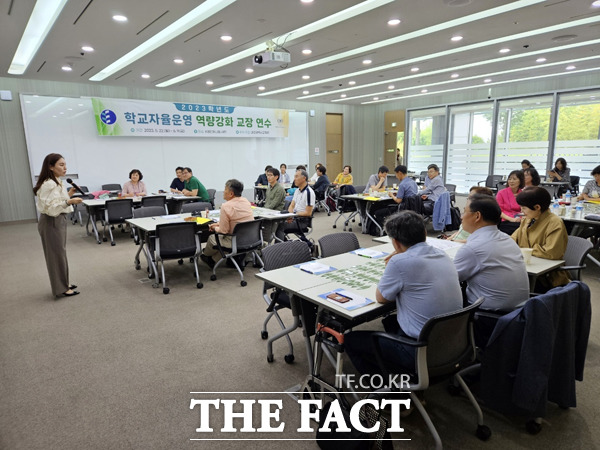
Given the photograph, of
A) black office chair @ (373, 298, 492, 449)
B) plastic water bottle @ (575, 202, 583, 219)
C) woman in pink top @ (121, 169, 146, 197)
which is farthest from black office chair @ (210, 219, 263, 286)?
plastic water bottle @ (575, 202, 583, 219)

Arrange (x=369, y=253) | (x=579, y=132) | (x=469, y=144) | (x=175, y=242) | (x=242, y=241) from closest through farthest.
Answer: (x=369, y=253)
(x=175, y=242)
(x=242, y=241)
(x=579, y=132)
(x=469, y=144)

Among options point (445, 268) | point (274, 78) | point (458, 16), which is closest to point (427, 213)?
point (458, 16)

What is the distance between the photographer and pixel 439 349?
2066 millimetres

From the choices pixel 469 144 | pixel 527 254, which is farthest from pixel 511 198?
pixel 469 144

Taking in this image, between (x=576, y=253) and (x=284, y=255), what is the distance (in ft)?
8.25

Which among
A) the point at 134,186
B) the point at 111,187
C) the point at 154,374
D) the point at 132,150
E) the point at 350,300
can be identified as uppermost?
the point at 132,150

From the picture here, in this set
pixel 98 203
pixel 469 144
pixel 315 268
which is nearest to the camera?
pixel 315 268

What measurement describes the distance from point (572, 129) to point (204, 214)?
1073 centimetres

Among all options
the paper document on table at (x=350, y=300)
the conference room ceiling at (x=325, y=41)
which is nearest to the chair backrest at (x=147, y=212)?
the conference room ceiling at (x=325, y=41)

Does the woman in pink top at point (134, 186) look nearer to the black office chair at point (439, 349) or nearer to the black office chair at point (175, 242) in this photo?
the black office chair at point (175, 242)

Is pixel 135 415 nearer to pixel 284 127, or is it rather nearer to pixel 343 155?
pixel 284 127

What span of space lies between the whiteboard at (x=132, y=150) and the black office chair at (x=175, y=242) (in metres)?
6.80

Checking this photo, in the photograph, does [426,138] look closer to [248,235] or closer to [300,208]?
[300,208]

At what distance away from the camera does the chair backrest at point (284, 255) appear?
326cm
